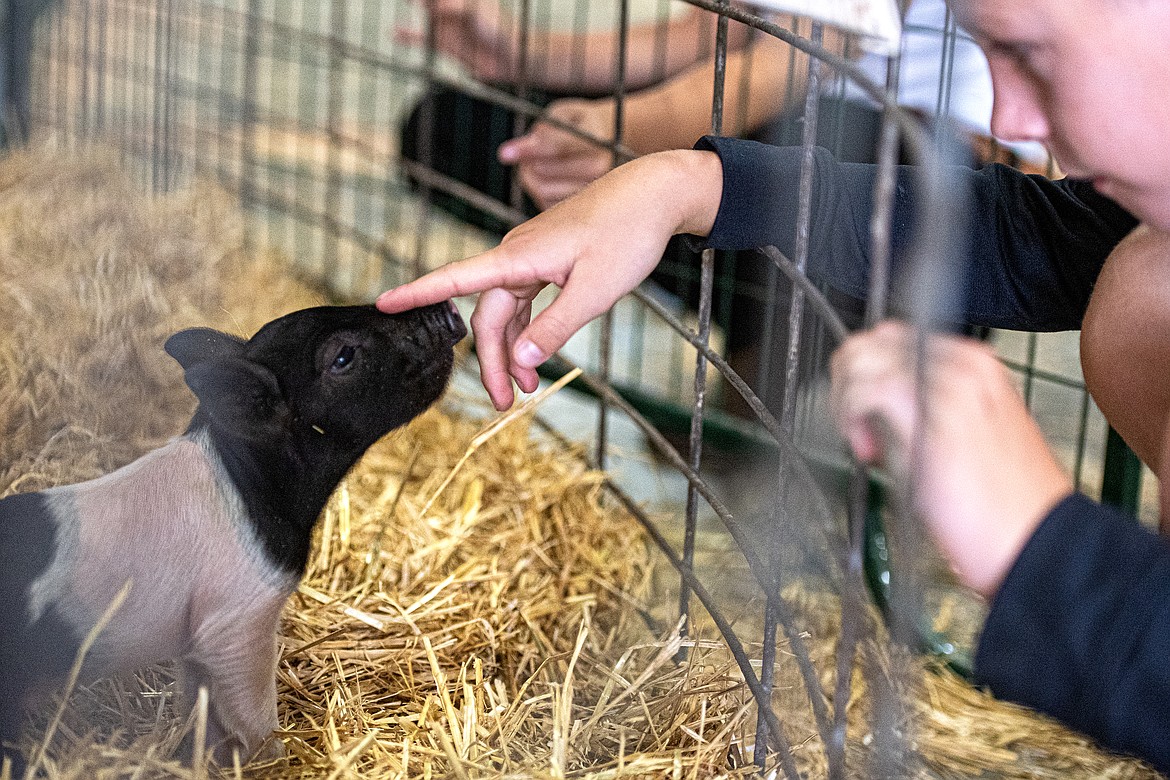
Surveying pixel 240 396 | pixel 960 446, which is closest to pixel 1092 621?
pixel 960 446

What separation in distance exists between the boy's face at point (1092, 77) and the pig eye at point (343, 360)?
0.93 metres

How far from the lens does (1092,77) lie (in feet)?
3.25

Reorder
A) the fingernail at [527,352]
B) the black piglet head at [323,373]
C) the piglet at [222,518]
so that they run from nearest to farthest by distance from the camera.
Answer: the fingernail at [527,352] → the piglet at [222,518] → the black piglet head at [323,373]

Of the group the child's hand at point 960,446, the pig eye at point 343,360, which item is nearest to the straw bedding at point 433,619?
the child's hand at point 960,446

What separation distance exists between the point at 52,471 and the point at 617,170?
1032 mm

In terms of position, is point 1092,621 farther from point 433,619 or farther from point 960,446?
point 433,619

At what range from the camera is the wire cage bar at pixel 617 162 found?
4.32ft

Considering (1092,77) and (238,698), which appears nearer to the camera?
(1092,77)

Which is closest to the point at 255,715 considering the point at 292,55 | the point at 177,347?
the point at 177,347

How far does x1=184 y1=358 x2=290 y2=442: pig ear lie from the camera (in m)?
→ 1.53

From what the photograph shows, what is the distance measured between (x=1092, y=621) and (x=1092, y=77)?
432 millimetres

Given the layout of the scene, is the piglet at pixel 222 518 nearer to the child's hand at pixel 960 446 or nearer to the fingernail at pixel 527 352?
the fingernail at pixel 527 352

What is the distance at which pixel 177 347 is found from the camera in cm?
166

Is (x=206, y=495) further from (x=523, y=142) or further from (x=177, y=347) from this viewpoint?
(x=523, y=142)
